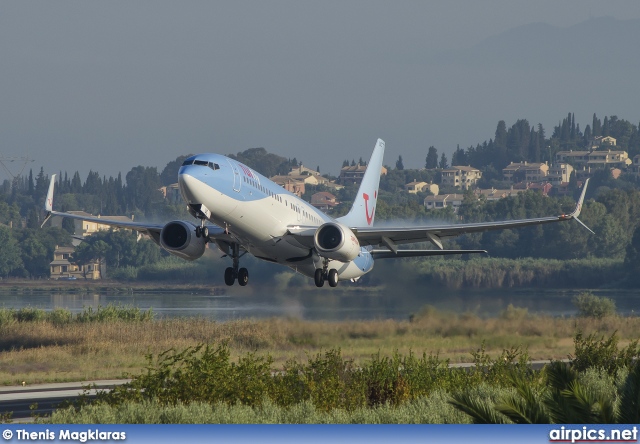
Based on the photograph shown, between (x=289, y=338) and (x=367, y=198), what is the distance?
9484mm

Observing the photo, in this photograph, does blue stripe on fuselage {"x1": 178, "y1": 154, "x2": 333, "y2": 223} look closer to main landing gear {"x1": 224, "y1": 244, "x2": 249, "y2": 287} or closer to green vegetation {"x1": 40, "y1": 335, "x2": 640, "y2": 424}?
main landing gear {"x1": 224, "y1": 244, "x2": 249, "y2": 287}

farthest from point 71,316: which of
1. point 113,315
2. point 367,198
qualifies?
point 367,198

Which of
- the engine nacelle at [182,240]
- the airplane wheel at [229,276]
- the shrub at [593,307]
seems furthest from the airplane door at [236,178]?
the shrub at [593,307]

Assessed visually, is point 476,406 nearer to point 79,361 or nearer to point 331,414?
point 331,414

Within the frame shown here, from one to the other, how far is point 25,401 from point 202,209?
10.8m

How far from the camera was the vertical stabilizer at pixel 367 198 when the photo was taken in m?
56.7

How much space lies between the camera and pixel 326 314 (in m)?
69.6

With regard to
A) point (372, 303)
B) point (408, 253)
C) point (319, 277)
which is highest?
point (408, 253)

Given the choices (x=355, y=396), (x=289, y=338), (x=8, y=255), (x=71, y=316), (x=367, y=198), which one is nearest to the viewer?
(x=355, y=396)

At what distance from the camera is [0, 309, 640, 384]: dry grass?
2255 inches

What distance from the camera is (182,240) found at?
43.9 m

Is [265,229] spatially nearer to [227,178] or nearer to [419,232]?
[227,178]

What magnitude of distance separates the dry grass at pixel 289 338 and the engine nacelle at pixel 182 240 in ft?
39.1

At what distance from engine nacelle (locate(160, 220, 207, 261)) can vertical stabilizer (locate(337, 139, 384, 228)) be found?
38.3 feet
